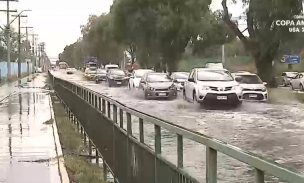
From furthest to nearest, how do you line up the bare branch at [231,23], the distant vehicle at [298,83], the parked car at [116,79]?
the parked car at [116,79]
the distant vehicle at [298,83]
the bare branch at [231,23]

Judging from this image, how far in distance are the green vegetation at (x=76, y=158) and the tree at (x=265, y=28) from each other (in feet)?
64.4

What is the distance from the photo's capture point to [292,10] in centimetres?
3350

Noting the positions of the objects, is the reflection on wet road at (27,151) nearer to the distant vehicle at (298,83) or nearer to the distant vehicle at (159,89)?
the distant vehicle at (159,89)

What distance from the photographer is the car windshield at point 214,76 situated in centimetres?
2497

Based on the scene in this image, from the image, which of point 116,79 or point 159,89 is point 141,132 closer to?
point 159,89

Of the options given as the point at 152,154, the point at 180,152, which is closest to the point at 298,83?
the point at 152,154

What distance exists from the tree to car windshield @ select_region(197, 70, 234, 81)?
925 centimetres

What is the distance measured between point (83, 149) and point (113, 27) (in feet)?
143

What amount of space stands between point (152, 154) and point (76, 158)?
6269mm

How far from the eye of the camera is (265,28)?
3569cm

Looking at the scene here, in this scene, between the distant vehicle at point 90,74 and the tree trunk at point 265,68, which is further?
the distant vehicle at point 90,74

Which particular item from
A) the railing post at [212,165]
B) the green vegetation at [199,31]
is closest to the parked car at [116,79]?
the green vegetation at [199,31]

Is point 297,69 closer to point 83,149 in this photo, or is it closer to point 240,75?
point 240,75

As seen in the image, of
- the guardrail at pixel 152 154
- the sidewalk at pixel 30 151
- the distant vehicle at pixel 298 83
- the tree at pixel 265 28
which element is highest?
the tree at pixel 265 28
